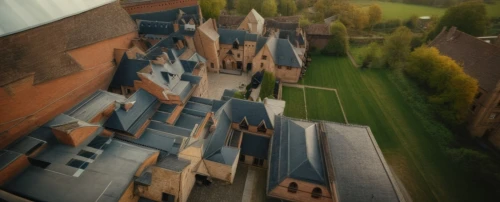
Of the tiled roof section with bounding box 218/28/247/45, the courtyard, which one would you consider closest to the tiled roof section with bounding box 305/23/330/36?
the tiled roof section with bounding box 218/28/247/45

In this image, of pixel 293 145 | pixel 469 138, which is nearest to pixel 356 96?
pixel 469 138

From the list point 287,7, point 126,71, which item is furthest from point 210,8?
point 126,71

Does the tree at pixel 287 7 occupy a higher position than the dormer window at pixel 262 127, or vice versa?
the tree at pixel 287 7

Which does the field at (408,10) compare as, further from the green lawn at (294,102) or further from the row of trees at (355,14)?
the green lawn at (294,102)

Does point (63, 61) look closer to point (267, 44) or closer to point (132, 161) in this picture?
point (132, 161)

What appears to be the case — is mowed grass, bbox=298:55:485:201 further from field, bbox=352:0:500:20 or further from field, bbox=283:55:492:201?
field, bbox=352:0:500:20

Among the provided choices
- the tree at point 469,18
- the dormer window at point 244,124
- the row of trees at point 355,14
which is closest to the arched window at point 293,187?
the dormer window at point 244,124

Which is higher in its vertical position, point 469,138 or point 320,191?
point 320,191
